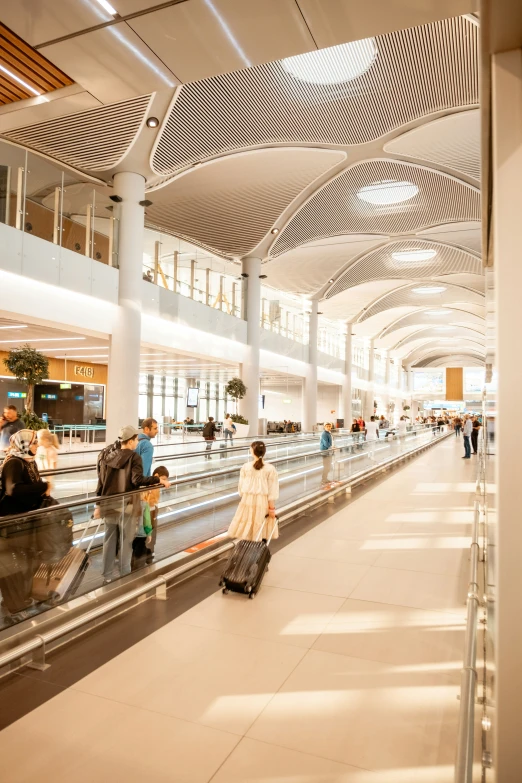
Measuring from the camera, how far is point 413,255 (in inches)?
1127

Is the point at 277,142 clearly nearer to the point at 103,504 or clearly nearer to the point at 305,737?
the point at 103,504

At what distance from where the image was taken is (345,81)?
12.7m

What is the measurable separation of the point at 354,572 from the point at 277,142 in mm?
12807

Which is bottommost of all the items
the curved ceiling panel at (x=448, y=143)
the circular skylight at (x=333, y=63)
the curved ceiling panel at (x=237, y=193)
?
the curved ceiling panel at (x=237, y=193)

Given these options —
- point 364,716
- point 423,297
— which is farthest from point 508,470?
point 423,297

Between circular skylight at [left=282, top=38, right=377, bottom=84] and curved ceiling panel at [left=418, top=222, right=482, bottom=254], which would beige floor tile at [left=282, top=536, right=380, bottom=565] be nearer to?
circular skylight at [left=282, top=38, right=377, bottom=84]

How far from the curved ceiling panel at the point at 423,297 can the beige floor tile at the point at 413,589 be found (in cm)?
3220

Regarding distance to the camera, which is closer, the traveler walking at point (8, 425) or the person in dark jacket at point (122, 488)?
the person in dark jacket at point (122, 488)

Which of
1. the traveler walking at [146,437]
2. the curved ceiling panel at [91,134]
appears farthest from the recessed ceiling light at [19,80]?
the curved ceiling panel at [91,134]

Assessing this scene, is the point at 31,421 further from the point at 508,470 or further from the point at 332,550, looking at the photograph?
the point at 508,470

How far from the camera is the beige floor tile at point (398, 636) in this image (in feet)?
12.6

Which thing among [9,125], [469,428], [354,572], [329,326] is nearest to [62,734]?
[354,572]

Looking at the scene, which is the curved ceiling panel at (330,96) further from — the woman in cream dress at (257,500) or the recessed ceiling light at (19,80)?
the woman in cream dress at (257,500)

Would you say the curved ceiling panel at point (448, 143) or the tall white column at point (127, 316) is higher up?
the curved ceiling panel at point (448, 143)
